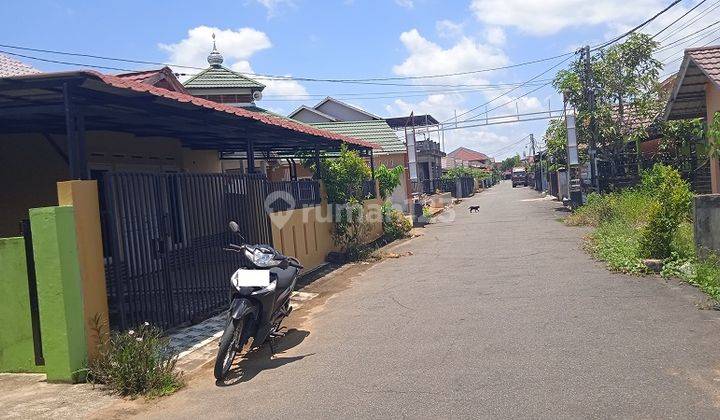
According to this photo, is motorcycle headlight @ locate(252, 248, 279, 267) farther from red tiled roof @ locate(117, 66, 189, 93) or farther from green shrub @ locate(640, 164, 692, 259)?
green shrub @ locate(640, 164, 692, 259)

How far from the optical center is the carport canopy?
6027mm

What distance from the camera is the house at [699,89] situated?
12531 millimetres

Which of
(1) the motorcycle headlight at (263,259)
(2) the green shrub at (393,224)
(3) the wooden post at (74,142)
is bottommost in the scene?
(2) the green shrub at (393,224)

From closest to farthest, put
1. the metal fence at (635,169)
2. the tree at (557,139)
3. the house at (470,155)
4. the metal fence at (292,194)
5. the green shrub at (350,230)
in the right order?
the metal fence at (292,194), the green shrub at (350,230), the metal fence at (635,169), the tree at (557,139), the house at (470,155)

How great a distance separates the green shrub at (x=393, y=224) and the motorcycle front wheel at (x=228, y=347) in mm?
12617

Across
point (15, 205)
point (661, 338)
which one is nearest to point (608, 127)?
point (661, 338)

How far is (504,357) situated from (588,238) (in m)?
9.81

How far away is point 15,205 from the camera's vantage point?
416 inches

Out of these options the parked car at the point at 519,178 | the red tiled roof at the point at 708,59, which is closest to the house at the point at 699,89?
the red tiled roof at the point at 708,59

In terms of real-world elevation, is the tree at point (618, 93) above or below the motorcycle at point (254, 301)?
above

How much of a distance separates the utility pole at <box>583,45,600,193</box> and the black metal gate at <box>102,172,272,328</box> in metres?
16.6

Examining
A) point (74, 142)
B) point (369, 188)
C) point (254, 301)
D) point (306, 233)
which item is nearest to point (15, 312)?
point (74, 142)

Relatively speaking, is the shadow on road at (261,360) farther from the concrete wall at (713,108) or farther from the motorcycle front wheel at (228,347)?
the concrete wall at (713,108)

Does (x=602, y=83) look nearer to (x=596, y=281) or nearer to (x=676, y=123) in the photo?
(x=676, y=123)
